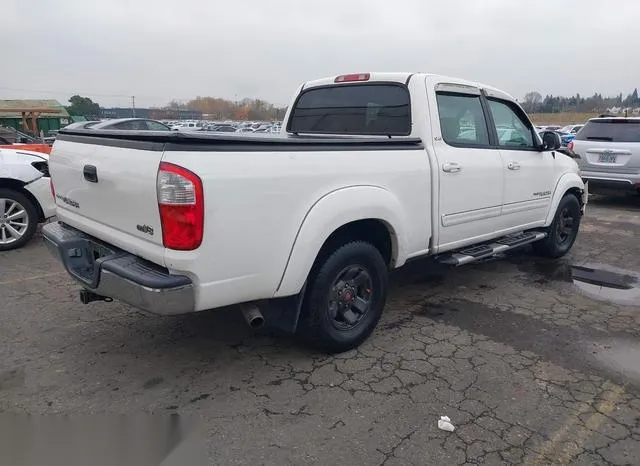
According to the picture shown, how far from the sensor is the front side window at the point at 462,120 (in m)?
4.31

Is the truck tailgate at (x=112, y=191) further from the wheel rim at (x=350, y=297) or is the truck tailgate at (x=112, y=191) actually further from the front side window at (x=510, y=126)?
the front side window at (x=510, y=126)

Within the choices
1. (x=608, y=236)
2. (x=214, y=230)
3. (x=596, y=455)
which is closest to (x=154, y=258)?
(x=214, y=230)

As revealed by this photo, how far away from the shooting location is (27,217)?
20.8 ft

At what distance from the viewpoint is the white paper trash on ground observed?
2.83 meters

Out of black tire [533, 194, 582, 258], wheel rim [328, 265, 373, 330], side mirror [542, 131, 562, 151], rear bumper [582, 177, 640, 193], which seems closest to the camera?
wheel rim [328, 265, 373, 330]

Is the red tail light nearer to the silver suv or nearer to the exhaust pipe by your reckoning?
the exhaust pipe

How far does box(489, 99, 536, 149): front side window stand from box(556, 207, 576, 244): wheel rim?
125 cm

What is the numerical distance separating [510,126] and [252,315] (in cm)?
350

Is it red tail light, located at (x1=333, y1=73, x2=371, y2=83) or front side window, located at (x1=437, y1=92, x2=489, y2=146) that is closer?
front side window, located at (x1=437, y1=92, x2=489, y2=146)

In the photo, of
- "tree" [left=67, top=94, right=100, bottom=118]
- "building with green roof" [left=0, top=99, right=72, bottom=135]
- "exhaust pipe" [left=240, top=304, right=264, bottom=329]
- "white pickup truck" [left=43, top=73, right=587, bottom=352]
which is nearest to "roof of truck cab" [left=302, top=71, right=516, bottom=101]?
"white pickup truck" [left=43, top=73, right=587, bottom=352]

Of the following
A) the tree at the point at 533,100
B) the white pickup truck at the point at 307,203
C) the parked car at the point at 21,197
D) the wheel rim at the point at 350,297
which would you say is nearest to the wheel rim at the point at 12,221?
the parked car at the point at 21,197

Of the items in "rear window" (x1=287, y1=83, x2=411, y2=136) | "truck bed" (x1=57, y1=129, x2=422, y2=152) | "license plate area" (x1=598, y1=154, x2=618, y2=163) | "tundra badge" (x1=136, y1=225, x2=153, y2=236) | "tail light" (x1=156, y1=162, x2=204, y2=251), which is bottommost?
"license plate area" (x1=598, y1=154, x2=618, y2=163)

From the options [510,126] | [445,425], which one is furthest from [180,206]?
[510,126]

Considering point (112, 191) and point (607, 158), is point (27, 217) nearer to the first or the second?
point (112, 191)
